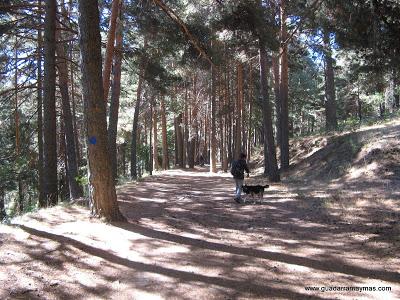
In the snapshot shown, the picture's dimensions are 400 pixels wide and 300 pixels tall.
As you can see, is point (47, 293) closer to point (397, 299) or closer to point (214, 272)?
point (214, 272)

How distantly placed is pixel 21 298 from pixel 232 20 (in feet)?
39.1

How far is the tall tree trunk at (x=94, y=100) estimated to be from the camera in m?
8.20

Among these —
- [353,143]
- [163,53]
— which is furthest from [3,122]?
[353,143]

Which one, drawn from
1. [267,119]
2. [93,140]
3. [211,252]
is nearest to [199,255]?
[211,252]

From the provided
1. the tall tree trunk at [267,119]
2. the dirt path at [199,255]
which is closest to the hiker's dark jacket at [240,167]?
the dirt path at [199,255]

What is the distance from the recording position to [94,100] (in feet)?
27.2

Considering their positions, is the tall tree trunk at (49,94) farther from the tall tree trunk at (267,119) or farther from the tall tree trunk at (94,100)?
the tall tree trunk at (267,119)

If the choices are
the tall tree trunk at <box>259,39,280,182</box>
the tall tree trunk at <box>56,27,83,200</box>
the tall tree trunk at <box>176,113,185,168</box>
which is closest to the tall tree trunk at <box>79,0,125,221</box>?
the tall tree trunk at <box>56,27,83,200</box>

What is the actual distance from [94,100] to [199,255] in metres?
3.87

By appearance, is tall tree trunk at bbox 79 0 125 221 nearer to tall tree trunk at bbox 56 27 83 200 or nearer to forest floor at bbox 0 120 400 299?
forest floor at bbox 0 120 400 299

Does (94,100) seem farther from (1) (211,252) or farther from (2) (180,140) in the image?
(2) (180,140)

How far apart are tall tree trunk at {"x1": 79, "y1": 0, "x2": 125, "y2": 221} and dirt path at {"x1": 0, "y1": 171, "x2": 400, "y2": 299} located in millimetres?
982

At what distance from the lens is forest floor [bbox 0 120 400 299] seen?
5.32m

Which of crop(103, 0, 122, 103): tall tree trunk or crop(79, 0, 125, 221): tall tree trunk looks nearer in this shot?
crop(79, 0, 125, 221): tall tree trunk
